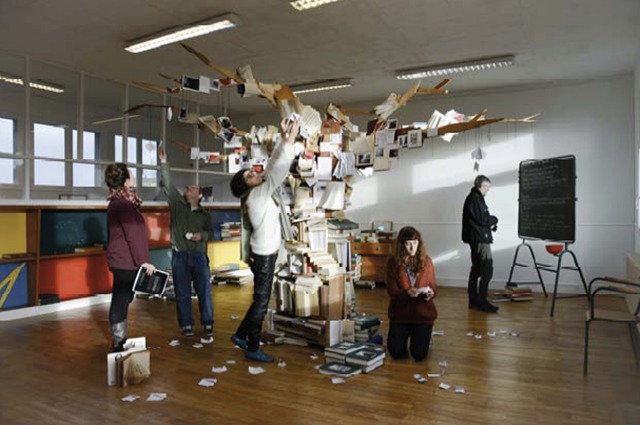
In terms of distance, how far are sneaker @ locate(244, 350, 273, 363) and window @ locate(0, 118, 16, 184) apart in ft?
25.0

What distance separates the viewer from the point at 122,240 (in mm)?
3701

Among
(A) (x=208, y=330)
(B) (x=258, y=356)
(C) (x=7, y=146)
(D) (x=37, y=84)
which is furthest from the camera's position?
(C) (x=7, y=146)

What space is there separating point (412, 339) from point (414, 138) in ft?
5.52

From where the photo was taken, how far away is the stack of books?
858cm

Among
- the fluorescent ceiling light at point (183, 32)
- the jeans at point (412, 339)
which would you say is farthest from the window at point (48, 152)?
the jeans at point (412, 339)

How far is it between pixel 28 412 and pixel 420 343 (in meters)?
2.76

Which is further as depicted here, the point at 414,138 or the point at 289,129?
the point at 414,138

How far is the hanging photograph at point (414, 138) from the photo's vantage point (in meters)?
4.19

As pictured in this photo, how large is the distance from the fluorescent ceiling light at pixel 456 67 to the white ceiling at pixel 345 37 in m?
0.15

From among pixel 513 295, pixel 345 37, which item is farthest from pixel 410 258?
pixel 513 295

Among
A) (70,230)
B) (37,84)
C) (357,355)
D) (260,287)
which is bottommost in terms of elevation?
(357,355)

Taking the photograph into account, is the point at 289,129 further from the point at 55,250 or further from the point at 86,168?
the point at 86,168

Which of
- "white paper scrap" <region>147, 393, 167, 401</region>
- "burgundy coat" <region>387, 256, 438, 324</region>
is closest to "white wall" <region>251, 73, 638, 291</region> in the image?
"burgundy coat" <region>387, 256, 438, 324</region>

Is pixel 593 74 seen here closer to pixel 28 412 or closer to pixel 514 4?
pixel 514 4
